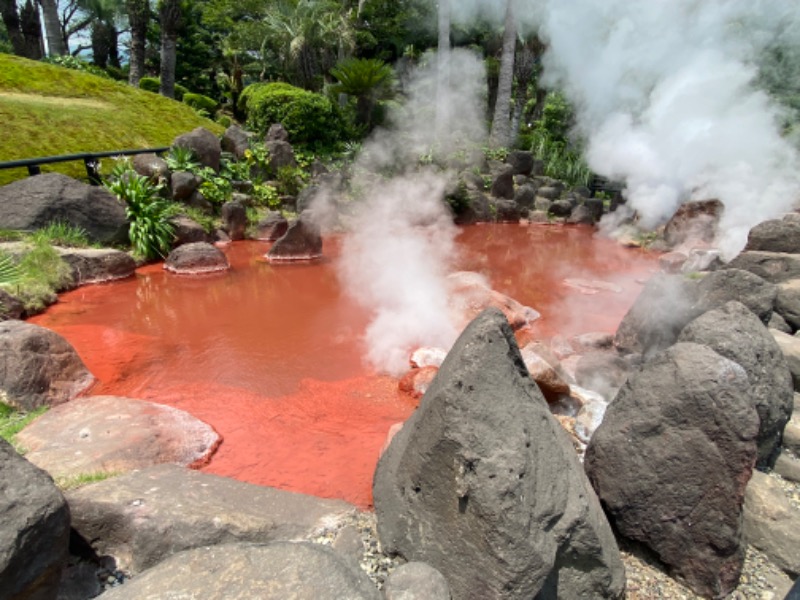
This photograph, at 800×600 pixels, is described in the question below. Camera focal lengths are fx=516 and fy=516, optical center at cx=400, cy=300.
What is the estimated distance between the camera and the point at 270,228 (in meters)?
11.6

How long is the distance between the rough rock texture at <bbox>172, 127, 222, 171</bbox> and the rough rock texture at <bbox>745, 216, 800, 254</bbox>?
11027 millimetres

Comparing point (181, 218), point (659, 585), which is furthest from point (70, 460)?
point (181, 218)

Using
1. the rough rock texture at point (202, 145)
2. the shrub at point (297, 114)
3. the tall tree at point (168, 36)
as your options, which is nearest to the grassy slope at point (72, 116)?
the shrub at point (297, 114)

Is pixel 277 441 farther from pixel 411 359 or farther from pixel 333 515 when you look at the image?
pixel 411 359

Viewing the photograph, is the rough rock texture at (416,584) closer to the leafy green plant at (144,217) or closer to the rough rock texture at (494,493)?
the rough rock texture at (494,493)

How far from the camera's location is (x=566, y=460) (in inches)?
110

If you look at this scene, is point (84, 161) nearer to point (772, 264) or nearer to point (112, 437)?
point (112, 437)

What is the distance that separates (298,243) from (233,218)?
2.13 metres

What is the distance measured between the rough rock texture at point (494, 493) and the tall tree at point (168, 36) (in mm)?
19741

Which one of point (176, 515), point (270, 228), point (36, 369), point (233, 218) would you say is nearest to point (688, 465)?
point (176, 515)

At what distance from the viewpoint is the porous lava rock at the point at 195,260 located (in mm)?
8969

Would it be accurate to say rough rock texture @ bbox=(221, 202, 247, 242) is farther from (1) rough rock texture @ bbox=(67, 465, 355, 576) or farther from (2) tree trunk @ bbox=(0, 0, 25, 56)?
(2) tree trunk @ bbox=(0, 0, 25, 56)

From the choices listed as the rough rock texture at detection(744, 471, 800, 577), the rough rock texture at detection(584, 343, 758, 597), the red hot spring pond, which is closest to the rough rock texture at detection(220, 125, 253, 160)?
the red hot spring pond

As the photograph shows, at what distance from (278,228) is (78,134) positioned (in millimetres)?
5180
